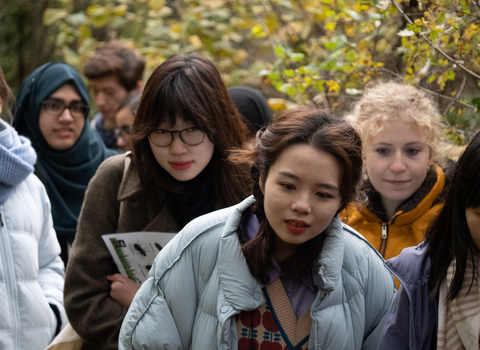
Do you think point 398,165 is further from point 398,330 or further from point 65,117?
point 65,117

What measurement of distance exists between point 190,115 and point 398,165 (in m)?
0.98

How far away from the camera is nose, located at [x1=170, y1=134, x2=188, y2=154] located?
2125 millimetres

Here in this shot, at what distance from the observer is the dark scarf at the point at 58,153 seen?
334 centimetres

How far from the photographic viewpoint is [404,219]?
234 cm

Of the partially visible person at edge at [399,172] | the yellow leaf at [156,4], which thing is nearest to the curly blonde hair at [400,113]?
the partially visible person at edge at [399,172]

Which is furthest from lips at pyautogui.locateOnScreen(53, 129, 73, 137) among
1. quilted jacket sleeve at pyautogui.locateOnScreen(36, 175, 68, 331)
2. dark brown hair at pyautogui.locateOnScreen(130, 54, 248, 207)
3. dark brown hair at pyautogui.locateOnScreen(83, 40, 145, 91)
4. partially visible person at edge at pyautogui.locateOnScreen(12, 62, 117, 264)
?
dark brown hair at pyautogui.locateOnScreen(130, 54, 248, 207)

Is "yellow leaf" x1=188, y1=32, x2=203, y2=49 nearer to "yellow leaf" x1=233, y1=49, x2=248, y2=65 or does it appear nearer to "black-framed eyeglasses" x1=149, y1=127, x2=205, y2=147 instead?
"yellow leaf" x1=233, y1=49, x2=248, y2=65

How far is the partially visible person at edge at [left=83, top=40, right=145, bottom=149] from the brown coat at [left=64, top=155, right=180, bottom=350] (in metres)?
2.43

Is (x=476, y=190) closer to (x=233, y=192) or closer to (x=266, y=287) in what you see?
(x=266, y=287)

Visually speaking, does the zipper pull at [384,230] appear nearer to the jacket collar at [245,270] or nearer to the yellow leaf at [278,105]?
the jacket collar at [245,270]

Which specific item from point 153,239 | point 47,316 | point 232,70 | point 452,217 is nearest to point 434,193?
point 452,217

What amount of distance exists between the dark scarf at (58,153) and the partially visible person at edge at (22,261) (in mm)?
828

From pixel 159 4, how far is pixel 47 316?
184 inches

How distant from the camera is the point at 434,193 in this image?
2.35 meters
